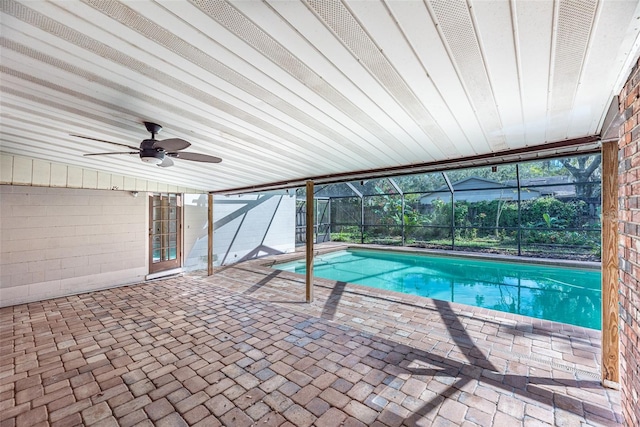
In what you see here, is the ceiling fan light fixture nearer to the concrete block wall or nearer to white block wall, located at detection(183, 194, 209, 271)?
the concrete block wall

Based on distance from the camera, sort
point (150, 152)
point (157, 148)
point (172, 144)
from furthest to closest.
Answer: point (150, 152), point (157, 148), point (172, 144)

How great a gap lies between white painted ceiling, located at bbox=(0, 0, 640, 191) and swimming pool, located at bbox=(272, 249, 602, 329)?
160 inches

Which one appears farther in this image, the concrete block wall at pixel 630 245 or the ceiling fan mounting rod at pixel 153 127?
the ceiling fan mounting rod at pixel 153 127

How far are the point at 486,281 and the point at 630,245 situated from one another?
620 centimetres

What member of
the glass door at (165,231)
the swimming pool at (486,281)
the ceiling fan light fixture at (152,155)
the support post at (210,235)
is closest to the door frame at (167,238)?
the glass door at (165,231)

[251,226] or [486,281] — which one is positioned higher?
[251,226]

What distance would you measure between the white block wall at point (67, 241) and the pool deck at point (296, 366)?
0.59 meters

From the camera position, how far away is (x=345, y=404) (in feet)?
7.23

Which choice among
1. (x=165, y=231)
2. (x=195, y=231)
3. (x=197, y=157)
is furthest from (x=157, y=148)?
(x=195, y=231)

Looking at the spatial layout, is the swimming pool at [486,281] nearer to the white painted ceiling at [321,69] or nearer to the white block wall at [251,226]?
the white block wall at [251,226]

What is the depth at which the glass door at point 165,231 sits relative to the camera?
6.48 m

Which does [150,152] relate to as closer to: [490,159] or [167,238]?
[490,159]

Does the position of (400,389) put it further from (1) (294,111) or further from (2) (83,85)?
(2) (83,85)

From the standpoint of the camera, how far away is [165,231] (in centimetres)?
679
